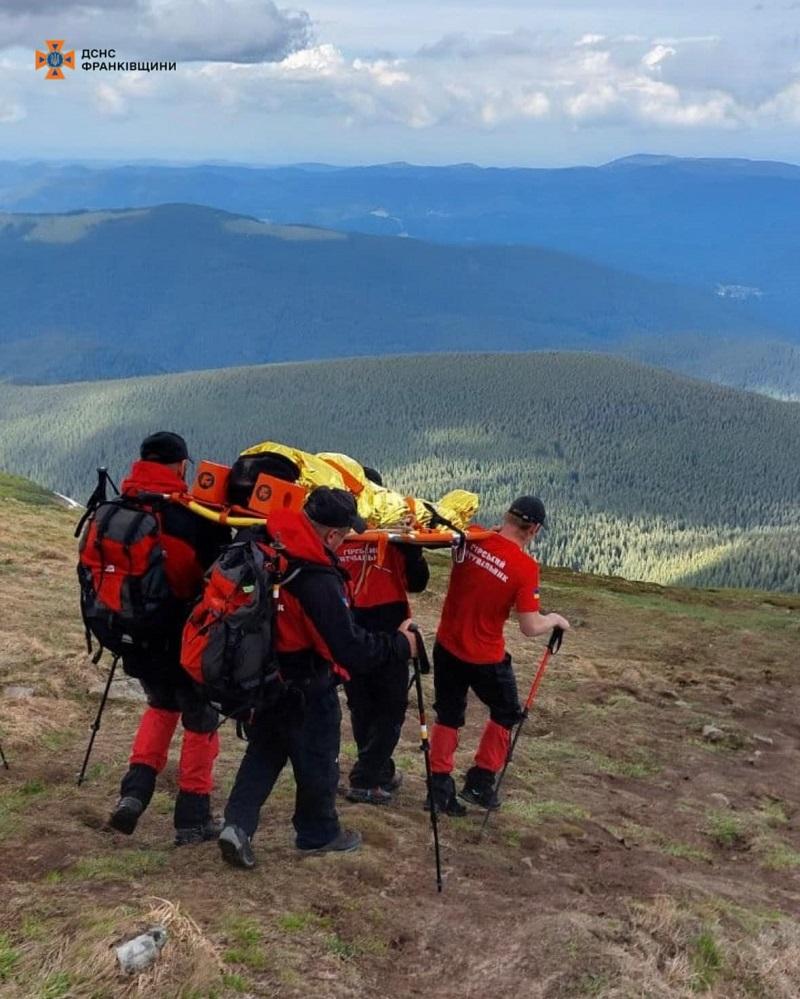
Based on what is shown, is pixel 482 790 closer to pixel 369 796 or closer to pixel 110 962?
pixel 369 796

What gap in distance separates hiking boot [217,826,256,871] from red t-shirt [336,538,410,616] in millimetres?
3182

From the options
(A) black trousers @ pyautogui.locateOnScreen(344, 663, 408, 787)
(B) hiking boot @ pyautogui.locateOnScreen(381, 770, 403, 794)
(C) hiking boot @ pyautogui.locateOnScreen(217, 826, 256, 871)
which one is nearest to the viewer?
(C) hiking boot @ pyautogui.locateOnScreen(217, 826, 256, 871)

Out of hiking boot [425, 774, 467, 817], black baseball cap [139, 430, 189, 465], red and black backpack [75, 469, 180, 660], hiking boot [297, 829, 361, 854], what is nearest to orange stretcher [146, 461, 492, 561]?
black baseball cap [139, 430, 189, 465]

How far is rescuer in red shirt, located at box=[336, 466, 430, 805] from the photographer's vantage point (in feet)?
36.5

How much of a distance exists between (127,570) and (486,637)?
4583 millimetres

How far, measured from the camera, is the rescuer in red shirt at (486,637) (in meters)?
11.1

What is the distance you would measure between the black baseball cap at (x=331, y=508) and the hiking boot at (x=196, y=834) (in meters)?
3.84

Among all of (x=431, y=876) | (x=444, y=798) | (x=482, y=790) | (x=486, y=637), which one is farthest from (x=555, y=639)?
(x=431, y=876)

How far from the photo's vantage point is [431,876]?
32.2 ft

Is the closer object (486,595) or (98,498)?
(98,498)

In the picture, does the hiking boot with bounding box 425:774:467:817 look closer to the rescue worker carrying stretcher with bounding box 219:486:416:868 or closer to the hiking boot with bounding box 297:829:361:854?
the hiking boot with bounding box 297:829:361:854

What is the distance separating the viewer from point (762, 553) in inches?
7411

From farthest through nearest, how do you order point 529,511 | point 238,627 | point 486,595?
1. point 486,595
2. point 529,511
3. point 238,627

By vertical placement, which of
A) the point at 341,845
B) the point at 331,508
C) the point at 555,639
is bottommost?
the point at 341,845
